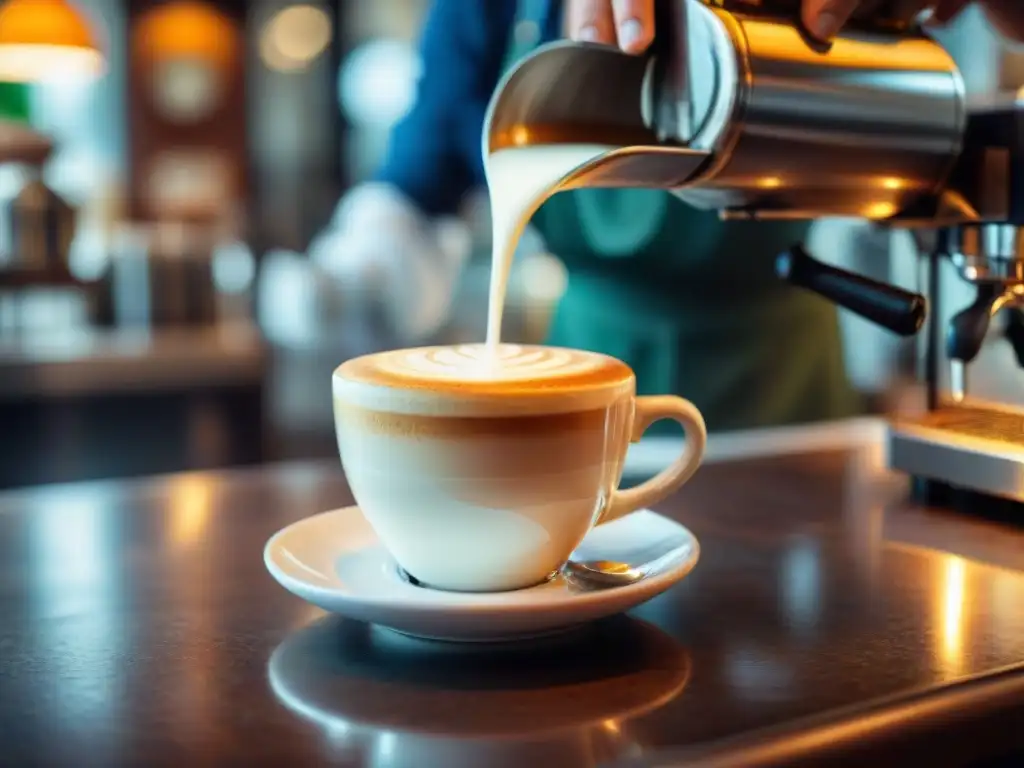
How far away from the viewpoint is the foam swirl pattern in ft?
1.87

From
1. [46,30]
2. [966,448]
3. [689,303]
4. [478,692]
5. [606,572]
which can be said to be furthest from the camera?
[46,30]

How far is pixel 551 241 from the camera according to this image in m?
1.52

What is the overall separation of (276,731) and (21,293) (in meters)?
2.68

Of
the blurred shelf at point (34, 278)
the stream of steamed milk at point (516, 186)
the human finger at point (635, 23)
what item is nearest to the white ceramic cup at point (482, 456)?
the stream of steamed milk at point (516, 186)

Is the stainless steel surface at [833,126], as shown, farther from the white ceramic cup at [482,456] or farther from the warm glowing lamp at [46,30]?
the warm glowing lamp at [46,30]

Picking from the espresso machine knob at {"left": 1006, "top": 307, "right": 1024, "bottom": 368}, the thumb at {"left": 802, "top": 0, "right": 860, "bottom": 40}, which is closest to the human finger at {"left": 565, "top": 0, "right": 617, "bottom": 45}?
the thumb at {"left": 802, "top": 0, "right": 860, "bottom": 40}

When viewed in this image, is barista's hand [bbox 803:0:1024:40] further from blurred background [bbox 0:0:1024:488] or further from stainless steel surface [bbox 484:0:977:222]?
blurred background [bbox 0:0:1024:488]

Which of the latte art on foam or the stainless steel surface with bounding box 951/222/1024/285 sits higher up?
the stainless steel surface with bounding box 951/222/1024/285

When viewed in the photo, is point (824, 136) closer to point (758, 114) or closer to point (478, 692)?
point (758, 114)

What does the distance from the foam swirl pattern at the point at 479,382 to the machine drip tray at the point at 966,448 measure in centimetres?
32

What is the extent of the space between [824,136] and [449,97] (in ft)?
3.28

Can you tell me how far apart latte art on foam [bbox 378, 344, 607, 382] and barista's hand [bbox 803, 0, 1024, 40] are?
26 centimetres

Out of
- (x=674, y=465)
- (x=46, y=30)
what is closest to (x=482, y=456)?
(x=674, y=465)

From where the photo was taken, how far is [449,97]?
1.69 m
